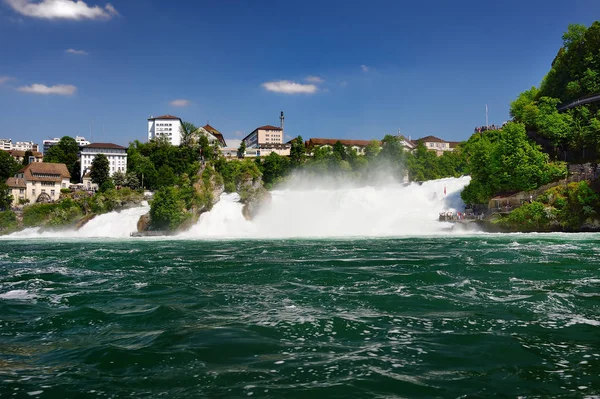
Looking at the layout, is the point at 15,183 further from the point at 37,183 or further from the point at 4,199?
the point at 4,199

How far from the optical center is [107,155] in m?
107

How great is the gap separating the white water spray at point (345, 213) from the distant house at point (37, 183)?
4695 cm

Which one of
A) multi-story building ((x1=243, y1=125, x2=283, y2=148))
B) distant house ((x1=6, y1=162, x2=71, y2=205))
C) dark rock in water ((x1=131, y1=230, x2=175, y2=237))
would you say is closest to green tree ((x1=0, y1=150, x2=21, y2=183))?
distant house ((x1=6, y1=162, x2=71, y2=205))

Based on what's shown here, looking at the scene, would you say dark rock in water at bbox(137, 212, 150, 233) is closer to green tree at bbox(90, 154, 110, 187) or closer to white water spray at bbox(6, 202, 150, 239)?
white water spray at bbox(6, 202, 150, 239)

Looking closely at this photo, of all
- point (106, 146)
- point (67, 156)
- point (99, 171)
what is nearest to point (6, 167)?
point (67, 156)

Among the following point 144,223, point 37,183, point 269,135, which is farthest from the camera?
point 269,135

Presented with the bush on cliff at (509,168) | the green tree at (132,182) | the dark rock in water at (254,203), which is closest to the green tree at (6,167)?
the green tree at (132,182)

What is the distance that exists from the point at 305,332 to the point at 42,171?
9295 cm

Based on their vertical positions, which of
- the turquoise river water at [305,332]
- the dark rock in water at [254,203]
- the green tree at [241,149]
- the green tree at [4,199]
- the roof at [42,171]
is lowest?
the turquoise river water at [305,332]

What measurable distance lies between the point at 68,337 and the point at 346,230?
4008cm

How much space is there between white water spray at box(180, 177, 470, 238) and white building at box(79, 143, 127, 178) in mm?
59928

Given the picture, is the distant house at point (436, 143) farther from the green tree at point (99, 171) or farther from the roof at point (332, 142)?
the green tree at point (99, 171)

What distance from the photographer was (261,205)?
54719mm

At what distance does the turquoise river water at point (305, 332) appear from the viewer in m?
6.91
